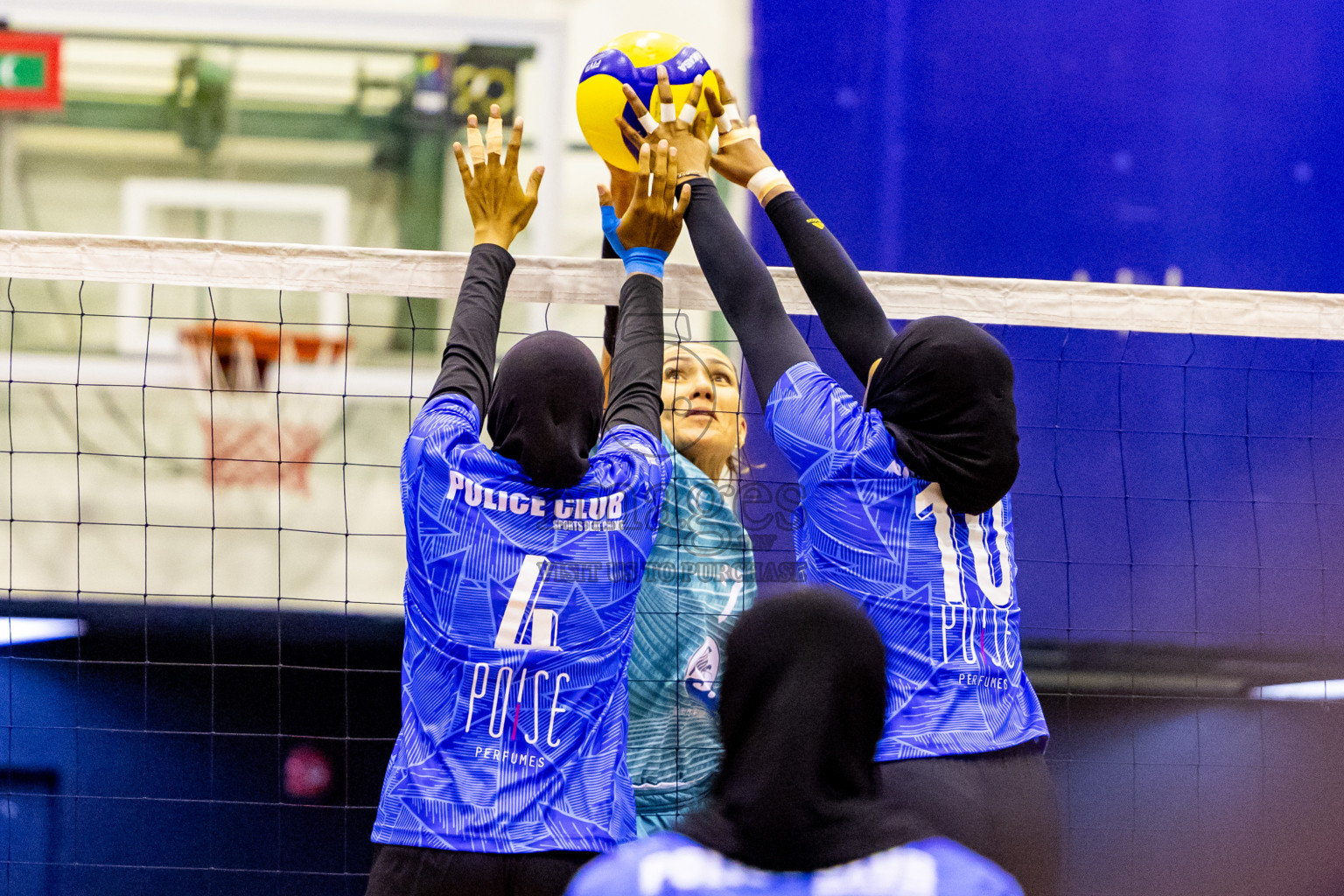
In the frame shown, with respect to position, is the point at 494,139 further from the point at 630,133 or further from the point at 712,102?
the point at 712,102

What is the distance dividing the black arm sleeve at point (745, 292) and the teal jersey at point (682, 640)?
49 cm

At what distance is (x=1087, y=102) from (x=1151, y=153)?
435 mm

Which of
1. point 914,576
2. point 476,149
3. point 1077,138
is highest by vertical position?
point 1077,138

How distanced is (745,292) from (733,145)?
1.51 ft

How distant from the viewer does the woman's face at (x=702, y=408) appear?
310 centimetres

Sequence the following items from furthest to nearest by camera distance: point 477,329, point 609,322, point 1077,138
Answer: point 1077,138 < point 609,322 < point 477,329

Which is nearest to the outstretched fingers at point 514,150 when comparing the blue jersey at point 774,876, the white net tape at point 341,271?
the white net tape at point 341,271

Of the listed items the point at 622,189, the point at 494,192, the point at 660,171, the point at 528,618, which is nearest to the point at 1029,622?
the point at 622,189

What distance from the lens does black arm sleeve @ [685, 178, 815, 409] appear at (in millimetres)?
2238

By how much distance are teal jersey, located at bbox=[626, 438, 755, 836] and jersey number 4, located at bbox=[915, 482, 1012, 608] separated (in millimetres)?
773

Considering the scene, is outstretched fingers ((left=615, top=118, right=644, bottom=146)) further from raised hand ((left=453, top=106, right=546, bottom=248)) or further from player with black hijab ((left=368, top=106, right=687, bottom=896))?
player with black hijab ((left=368, top=106, right=687, bottom=896))

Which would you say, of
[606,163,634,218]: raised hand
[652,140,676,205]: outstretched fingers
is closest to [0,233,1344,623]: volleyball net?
[606,163,634,218]: raised hand

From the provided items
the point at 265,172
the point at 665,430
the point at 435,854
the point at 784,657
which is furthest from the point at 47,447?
the point at 784,657

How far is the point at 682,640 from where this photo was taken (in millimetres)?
2807
